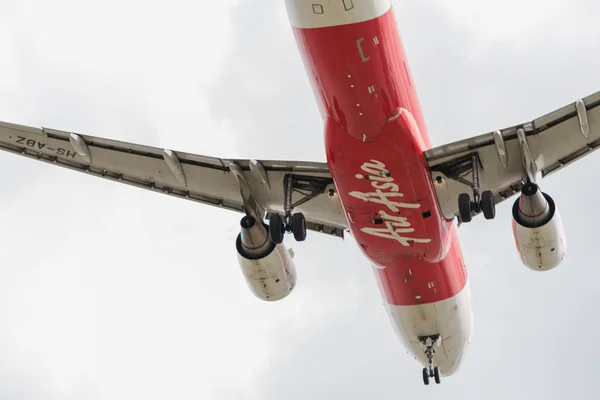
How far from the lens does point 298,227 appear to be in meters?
36.6

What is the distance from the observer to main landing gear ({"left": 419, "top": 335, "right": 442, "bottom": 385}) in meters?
42.7

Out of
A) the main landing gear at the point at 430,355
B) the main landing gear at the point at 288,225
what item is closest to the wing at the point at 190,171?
the main landing gear at the point at 288,225

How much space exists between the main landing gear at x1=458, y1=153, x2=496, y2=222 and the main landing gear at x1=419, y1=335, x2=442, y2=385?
9.22 metres

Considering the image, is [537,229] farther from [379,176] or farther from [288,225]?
[288,225]

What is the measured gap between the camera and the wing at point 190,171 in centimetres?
3744

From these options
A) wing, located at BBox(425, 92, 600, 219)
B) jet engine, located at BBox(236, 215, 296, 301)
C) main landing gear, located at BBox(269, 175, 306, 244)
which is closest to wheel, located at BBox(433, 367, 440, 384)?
jet engine, located at BBox(236, 215, 296, 301)

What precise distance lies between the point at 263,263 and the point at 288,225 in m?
3.44

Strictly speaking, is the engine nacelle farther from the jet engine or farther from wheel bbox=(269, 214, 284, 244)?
the jet engine

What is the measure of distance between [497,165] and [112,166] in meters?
14.2

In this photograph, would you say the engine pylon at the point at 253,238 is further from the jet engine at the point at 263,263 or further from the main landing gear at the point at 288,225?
the main landing gear at the point at 288,225

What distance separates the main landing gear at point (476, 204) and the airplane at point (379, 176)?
33 mm

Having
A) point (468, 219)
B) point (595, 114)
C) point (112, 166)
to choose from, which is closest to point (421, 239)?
point (468, 219)

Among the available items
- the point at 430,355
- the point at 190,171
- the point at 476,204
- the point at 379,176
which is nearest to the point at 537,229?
the point at 476,204

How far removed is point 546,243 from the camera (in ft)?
123
